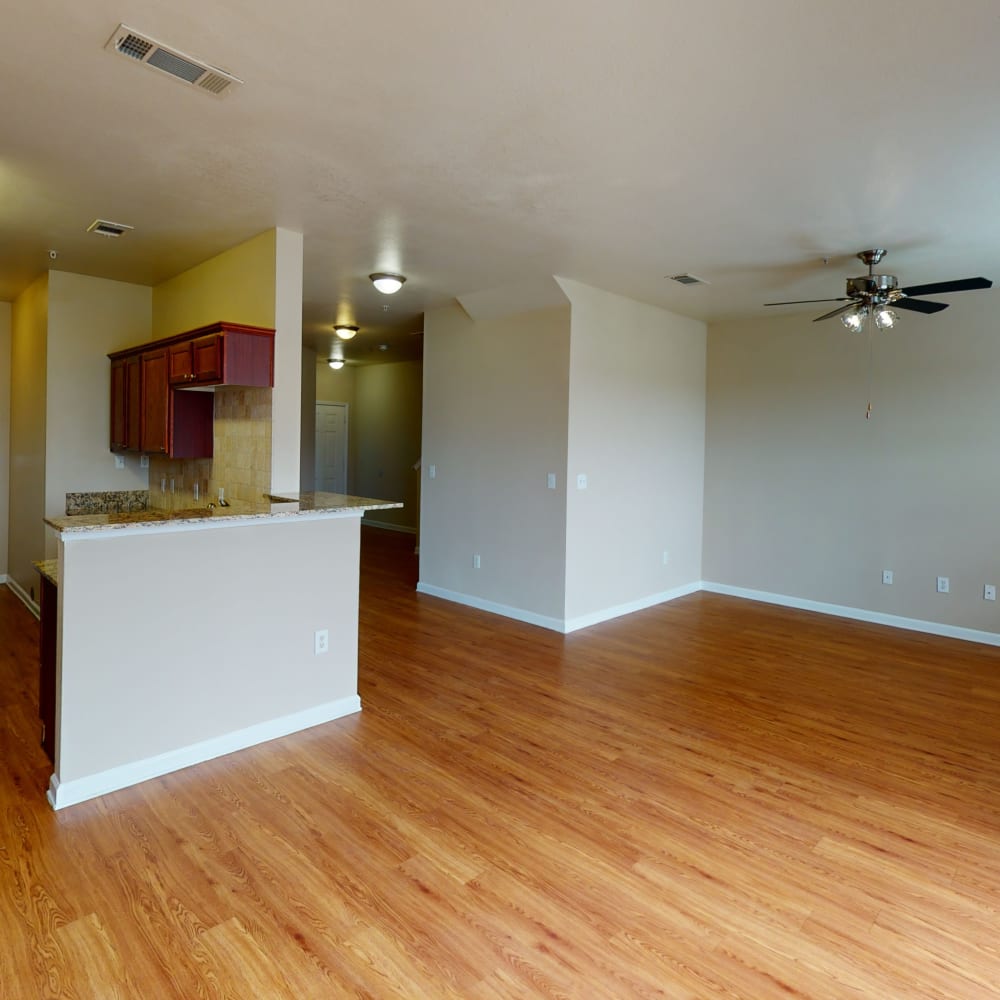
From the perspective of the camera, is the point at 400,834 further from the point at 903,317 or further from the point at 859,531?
the point at 903,317

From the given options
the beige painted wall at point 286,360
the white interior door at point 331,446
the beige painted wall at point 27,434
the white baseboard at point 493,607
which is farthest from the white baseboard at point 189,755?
the white interior door at point 331,446

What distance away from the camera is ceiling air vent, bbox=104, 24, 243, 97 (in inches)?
81.5

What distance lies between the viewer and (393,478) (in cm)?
1048

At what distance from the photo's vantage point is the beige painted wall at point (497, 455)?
5.28 metres

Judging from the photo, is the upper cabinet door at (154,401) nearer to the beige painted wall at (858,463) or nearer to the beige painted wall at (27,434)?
the beige painted wall at (27,434)

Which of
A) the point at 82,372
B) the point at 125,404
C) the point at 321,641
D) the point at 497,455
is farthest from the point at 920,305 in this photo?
the point at 82,372

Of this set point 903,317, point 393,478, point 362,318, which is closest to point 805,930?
point 903,317

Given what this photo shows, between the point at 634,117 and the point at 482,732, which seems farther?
the point at 482,732

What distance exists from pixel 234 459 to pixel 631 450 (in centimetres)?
325

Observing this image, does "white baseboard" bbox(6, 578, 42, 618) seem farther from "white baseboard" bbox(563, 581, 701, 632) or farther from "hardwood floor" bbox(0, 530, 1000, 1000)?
"white baseboard" bbox(563, 581, 701, 632)

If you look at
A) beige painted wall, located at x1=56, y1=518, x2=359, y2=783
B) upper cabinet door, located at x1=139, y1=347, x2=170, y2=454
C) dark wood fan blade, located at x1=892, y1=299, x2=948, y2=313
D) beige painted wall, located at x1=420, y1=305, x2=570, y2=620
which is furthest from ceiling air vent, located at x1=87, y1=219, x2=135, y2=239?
dark wood fan blade, located at x1=892, y1=299, x2=948, y2=313

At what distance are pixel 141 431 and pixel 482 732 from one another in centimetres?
325

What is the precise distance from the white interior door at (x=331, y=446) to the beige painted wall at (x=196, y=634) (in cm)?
763

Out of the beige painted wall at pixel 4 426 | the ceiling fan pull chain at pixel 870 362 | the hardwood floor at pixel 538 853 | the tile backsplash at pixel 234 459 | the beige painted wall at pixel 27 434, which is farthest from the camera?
the beige painted wall at pixel 4 426
